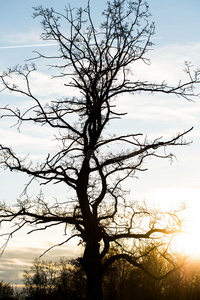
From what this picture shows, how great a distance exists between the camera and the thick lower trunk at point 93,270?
43.5 feet

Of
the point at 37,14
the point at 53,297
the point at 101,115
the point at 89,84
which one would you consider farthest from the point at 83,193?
the point at 53,297

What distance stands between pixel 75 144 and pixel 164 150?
3.60 m

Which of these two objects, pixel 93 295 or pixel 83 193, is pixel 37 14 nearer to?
pixel 83 193

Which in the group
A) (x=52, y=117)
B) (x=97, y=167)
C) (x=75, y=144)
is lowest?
(x=97, y=167)

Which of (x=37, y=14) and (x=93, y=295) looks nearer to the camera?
(x=93, y=295)

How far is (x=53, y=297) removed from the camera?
42.9 meters

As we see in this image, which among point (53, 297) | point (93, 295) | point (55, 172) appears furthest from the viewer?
point (53, 297)

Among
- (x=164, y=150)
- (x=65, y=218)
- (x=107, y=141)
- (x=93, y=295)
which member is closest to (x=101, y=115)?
(x=107, y=141)

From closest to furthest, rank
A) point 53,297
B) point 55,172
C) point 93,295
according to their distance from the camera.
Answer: point 93,295 → point 55,172 → point 53,297

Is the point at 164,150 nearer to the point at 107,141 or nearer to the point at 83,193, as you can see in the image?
the point at 107,141

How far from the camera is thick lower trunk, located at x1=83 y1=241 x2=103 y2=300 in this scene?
43.5ft

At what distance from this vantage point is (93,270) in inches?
534

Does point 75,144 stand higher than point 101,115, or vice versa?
point 101,115

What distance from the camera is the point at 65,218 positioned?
1398 cm
